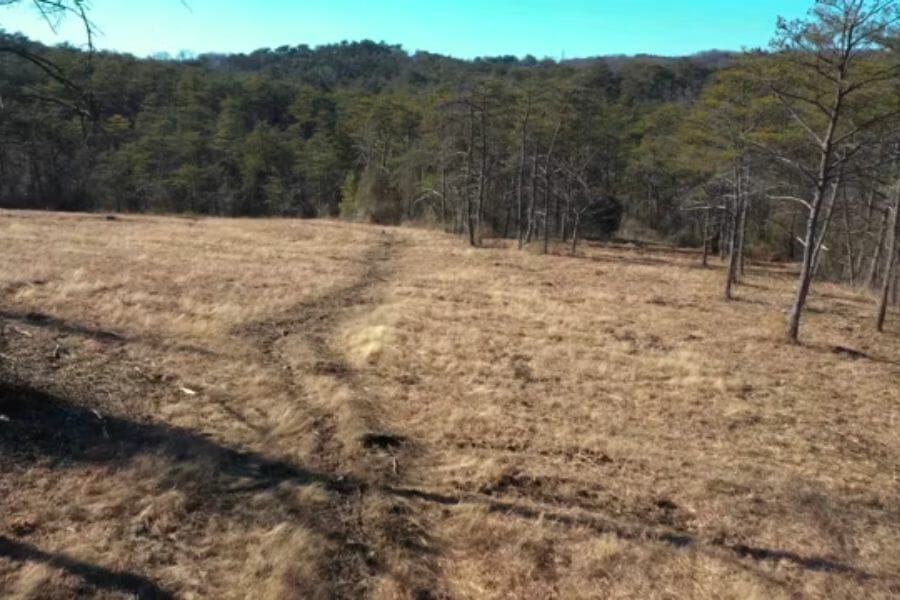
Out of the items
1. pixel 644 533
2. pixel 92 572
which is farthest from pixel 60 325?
pixel 644 533

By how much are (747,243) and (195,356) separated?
4213cm

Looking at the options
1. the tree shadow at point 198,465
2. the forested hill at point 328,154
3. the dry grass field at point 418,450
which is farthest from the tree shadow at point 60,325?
the forested hill at point 328,154

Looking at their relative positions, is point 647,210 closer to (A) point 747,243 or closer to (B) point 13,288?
(A) point 747,243

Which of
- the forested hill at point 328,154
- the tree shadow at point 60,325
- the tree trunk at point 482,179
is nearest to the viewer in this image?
the tree shadow at point 60,325

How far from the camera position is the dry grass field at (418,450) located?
5.72 metres

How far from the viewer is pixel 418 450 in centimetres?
827

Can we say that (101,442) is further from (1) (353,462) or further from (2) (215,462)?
(1) (353,462)

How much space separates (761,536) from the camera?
22.3 feet

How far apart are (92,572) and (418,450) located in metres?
3.81

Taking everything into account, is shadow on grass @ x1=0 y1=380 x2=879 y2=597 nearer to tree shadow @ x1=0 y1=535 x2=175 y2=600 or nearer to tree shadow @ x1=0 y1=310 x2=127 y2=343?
tree shadow @ x1=0 y1=535 x2=175 y2=600

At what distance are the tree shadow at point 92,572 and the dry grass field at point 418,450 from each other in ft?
0.08

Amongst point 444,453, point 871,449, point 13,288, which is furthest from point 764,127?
point 13,288

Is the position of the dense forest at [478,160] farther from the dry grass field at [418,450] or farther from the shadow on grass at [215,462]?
the shadow on grass at [215,462]

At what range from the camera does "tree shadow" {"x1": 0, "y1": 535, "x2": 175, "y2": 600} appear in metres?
5.04
